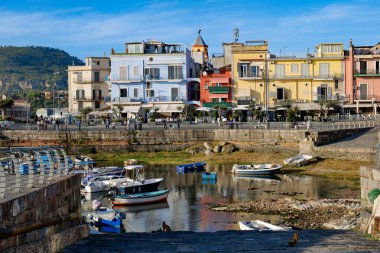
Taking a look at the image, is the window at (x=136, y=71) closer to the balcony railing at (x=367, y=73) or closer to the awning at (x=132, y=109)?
the awning at (x=132, y=109)

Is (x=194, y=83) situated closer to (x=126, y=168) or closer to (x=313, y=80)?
(x=313, y=80)

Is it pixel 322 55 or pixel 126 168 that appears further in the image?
pixel 322 55

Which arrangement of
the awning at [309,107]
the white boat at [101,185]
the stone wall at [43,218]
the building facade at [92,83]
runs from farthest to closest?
1. the building facade at [92,83]
2. the awning at [309,107]
3. the white boat at [101,185]
4. the stone wall at [43,218]

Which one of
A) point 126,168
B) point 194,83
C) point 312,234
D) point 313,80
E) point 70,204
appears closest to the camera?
point 70,204

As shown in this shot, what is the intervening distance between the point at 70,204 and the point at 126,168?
3125 cm

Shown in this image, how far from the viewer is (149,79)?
75625mm

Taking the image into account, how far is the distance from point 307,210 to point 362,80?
44.2 meters

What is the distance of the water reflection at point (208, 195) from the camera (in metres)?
29.1

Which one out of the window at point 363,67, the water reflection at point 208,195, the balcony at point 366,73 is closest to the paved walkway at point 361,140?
the water reflection at point 208,195

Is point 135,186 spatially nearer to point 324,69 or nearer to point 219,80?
point 219,80

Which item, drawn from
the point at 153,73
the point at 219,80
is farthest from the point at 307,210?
the point at 153,73

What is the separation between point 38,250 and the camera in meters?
11.3

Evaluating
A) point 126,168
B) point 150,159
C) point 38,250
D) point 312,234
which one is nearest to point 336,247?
point 312,234

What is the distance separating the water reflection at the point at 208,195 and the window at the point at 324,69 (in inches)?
1046
